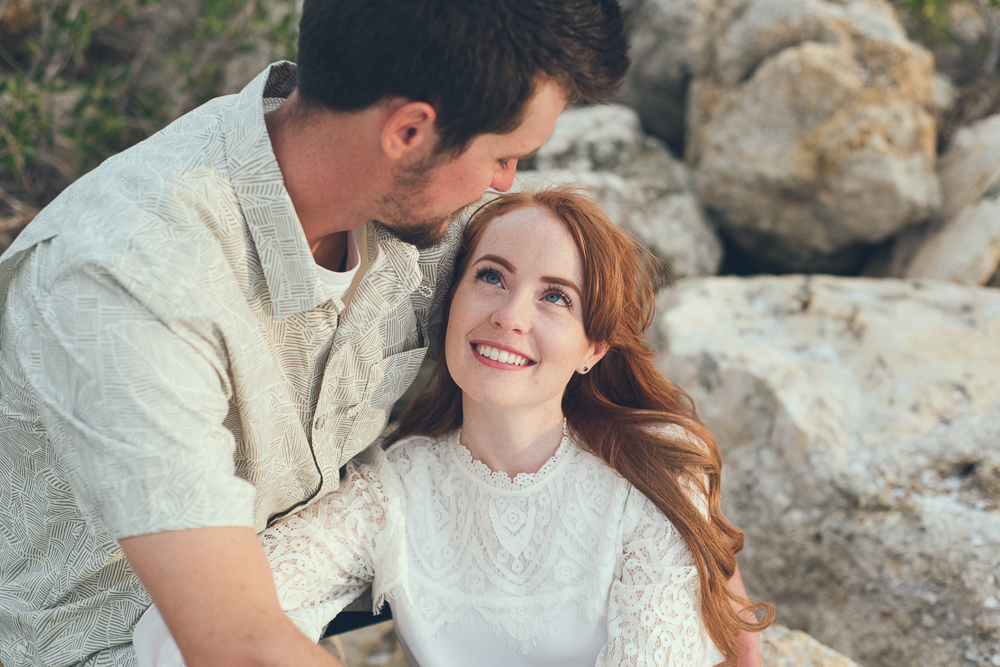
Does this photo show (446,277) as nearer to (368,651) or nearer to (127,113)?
(368,651)

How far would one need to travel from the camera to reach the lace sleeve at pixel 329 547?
2092mm

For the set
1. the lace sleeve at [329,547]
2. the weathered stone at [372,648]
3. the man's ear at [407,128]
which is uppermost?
the man's ear at [407,128]

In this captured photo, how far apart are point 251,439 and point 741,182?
11.2 feet

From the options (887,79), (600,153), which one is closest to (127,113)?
(600,153)

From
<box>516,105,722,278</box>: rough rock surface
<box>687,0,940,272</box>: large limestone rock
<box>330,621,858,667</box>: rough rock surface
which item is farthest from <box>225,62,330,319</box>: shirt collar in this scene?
<box>687,0,940,272</box>: large limestone rock

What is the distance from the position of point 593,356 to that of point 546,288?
11.9 inches

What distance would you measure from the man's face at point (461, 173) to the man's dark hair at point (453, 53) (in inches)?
1.6

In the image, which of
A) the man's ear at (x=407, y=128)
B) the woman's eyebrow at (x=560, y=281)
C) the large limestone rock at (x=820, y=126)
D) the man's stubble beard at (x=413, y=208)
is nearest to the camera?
the man's ear at (x=407, y=128)

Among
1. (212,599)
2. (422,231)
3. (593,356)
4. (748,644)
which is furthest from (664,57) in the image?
(212,599)

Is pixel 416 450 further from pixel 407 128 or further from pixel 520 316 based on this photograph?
pixel 407 128

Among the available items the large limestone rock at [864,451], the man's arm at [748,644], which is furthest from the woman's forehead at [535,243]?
the large limestone rock at [864,451]

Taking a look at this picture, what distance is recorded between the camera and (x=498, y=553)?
2215 mm

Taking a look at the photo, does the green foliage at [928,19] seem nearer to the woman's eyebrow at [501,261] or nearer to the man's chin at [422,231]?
the woman's eyebrow at [501,261]

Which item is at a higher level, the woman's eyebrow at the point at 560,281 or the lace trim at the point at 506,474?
the woman's eyebrow at the point at 560,281
